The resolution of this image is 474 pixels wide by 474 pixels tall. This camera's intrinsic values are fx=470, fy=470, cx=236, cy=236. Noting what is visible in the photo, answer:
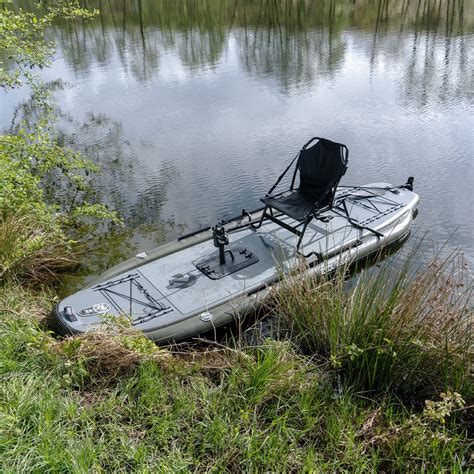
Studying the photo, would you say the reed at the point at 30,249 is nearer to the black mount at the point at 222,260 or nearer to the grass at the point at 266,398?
the grass at the point at 266,398

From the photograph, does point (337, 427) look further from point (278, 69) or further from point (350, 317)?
point (278, 69)

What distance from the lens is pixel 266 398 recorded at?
2934 millimetres

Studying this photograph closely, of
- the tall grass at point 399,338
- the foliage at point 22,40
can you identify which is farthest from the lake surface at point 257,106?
the tall grass at point 399,338

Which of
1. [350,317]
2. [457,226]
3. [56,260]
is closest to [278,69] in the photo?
[457,226]

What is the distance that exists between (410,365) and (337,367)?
18.7 inches

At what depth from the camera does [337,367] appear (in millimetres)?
3219

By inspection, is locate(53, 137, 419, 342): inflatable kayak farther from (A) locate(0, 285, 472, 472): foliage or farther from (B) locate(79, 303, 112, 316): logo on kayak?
(A) locate(0, 285, 472, 472): foliage

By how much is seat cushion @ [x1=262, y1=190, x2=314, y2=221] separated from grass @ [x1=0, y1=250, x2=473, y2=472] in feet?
5.41

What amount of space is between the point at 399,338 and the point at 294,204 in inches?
103

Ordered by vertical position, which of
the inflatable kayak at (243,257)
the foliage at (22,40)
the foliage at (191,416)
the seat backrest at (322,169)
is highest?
the foliage at (22,40)

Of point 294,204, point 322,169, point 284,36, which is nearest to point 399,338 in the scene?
point 294,204

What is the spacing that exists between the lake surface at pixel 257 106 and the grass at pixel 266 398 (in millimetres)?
3324

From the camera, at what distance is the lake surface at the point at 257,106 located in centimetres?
756

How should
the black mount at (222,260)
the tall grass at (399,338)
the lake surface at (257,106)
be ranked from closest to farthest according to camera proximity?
the tall grass at (399,338) → the black mount at (222,260) → the lake surface at (257,106)
